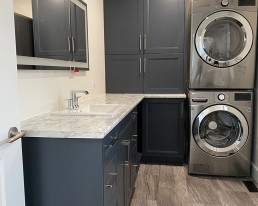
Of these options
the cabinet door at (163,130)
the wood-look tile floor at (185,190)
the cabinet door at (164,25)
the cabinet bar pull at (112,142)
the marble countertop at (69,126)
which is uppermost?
the cabinet door at (164,25)

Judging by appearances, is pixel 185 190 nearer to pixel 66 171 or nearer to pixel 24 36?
pixel 66 171

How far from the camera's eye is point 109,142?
4.58ft

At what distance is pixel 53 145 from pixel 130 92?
2.23m

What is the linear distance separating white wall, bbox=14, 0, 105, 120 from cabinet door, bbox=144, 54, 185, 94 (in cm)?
62

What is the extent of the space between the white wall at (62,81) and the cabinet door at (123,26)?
109 millimetres

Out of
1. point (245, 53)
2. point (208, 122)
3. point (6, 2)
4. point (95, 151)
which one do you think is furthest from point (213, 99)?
point (6, 2)

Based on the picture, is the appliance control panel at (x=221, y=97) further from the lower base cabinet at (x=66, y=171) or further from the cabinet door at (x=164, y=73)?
the lower base cabinet at (x=66, y=171)

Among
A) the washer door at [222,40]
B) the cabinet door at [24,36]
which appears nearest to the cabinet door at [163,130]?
the washer door at [222,40]

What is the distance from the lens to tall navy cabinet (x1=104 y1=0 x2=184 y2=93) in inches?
126

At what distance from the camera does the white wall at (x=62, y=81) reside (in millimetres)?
1560

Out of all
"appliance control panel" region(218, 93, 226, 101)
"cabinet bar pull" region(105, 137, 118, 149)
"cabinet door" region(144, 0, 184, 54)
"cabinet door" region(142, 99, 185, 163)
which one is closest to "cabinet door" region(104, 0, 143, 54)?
"cabinet door" region(144, 0, 184, 54)

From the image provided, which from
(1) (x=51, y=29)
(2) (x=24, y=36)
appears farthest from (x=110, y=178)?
(1) (x=51, y=29)

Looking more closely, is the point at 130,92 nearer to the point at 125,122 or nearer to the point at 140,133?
the point at 140,133

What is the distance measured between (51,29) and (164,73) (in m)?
1.82
